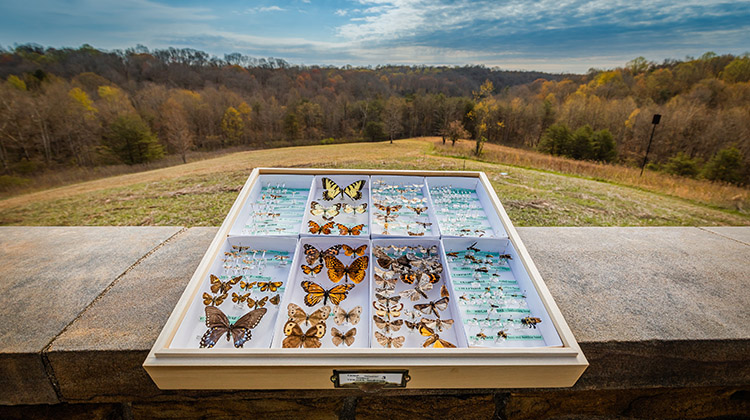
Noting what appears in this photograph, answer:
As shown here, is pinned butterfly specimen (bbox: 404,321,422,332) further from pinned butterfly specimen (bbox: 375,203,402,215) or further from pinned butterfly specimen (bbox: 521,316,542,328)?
pinned butterfly specimen (bbox: 375,203,402,215)

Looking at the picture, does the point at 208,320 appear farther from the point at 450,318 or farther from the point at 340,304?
the point at 450,318

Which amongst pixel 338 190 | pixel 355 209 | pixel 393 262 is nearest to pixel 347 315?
pixel 393 262

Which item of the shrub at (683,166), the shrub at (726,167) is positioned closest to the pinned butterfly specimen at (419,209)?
the shrub at (726,167)

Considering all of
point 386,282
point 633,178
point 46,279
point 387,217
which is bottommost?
point 633,178

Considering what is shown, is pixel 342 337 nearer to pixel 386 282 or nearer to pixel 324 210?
pixel 386 282

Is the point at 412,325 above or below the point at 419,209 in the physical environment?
below

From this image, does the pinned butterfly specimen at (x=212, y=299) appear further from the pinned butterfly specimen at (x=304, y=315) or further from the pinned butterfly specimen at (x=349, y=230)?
the pinned butterfly specimen at (x=349, y=230)

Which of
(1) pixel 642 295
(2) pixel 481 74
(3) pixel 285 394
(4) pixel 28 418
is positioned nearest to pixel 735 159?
(2) pixel 481 74
